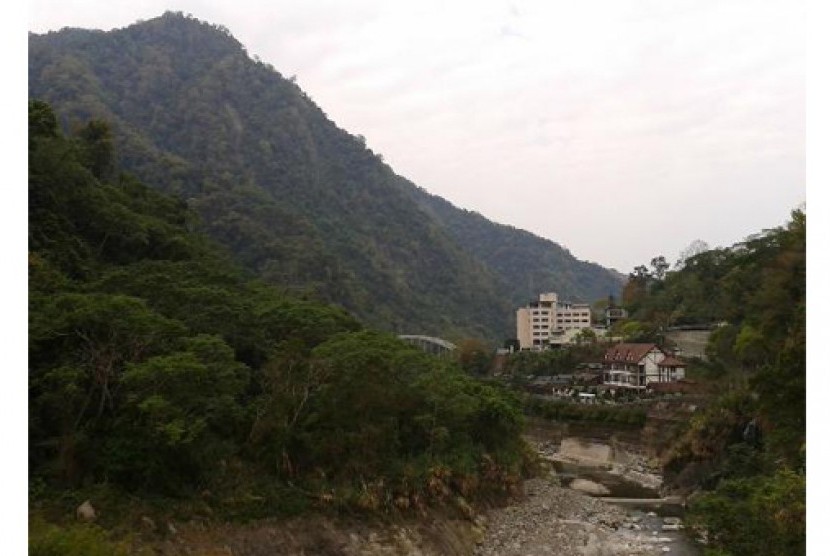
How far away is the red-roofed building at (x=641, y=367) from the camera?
182ft

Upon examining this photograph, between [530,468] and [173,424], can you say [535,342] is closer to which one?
[530,468]

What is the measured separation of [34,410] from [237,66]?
110m

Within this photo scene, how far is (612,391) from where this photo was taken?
57500 millimetres

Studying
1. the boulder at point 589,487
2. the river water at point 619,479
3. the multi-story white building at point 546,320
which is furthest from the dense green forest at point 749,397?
the multi-story white building at point 546,320

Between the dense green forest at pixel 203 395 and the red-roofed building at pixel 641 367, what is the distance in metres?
27.0

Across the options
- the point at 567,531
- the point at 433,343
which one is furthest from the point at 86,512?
the point at 433,343

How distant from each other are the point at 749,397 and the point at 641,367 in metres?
27.3

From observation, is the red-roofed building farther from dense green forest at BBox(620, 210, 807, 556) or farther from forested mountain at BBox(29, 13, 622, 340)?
forested mountain at BBox(29, 13, 622, 340)

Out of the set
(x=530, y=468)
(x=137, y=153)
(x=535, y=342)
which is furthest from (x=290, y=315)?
(x=535, y=342)

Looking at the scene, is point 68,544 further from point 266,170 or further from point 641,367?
point 266,170

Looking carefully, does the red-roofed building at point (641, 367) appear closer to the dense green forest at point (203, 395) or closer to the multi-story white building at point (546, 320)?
the dense green forest at point (203, 395)

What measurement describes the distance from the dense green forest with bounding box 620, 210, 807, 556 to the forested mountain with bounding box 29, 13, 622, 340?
104 ft

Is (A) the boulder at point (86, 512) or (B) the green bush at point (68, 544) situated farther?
(A) the boulder at point (86, 512)

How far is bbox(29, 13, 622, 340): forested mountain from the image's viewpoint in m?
71.2
